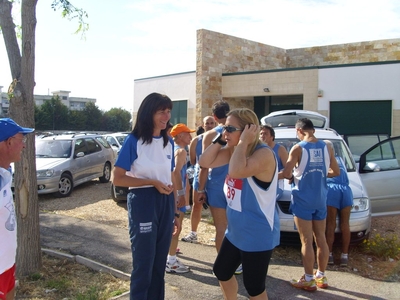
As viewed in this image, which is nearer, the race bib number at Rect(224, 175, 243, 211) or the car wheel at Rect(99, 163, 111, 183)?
the race bib number at Rect(224, 175, 243, 211)

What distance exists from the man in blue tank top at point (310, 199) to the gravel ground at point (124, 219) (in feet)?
3.80

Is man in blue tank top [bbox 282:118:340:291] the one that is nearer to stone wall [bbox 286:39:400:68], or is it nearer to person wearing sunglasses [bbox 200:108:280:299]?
person wearing sunglasses [bbox 200:108:280:299]

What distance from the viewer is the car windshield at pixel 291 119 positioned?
9140 millimetres

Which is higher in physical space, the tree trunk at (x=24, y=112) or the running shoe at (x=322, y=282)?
the tree trunk at (x=24, y=112)

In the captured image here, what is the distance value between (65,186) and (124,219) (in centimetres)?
326

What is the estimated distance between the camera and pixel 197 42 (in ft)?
67.6

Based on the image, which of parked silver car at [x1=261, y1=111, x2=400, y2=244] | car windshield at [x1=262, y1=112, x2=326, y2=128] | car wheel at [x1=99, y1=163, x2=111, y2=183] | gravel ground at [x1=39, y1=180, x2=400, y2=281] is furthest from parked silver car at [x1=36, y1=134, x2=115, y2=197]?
parked silver car at [x1=261, y1=111, x2=400, y2=244]

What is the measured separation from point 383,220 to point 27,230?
6824 mm

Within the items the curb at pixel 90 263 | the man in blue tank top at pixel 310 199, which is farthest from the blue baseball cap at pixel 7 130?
the man in blue tank top at pixel 310 199

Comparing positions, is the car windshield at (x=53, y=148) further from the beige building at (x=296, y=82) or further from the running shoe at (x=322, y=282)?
the beige building at (x=296, y=82)

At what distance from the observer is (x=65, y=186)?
11031 mm

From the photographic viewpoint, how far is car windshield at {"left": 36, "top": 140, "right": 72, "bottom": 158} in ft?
38.1

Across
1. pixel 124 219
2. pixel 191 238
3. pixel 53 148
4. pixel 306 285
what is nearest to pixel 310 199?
pixel 306 285

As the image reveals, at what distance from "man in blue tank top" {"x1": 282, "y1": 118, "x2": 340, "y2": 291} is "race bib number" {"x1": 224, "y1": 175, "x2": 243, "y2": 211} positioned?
4.83ft
